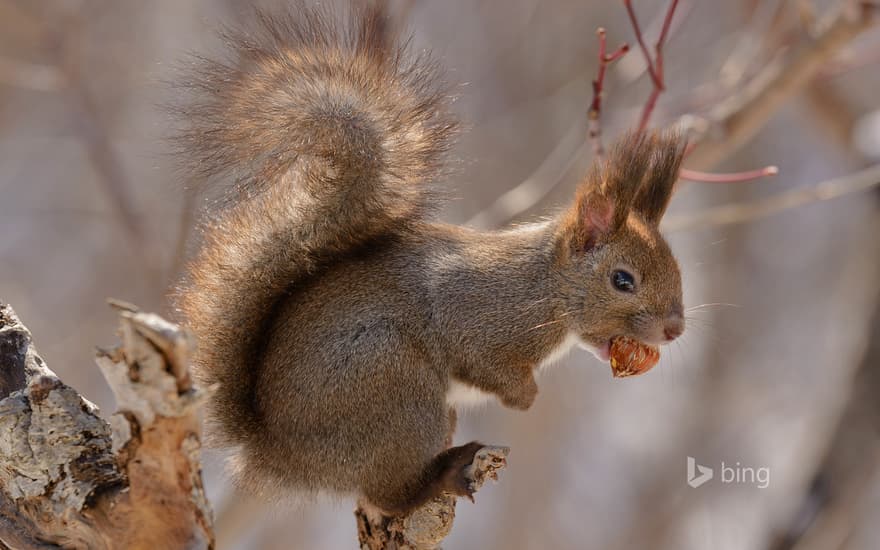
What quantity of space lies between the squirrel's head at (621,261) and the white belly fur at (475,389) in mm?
45

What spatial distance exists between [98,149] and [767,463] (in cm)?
446

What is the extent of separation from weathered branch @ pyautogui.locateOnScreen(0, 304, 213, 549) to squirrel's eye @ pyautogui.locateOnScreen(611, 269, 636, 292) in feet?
4.66

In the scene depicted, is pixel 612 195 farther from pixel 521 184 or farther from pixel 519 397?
pixel 521 184

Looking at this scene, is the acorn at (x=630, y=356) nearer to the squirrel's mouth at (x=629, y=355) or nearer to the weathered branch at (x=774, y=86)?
the squirrel's mouth at (x=629, y=355)

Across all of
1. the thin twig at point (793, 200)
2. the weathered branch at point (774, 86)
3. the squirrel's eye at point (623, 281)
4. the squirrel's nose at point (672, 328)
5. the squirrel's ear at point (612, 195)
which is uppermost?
the weathered branch at point (774, 86)

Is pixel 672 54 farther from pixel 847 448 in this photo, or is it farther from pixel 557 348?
pixel 557 348

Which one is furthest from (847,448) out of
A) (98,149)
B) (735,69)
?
(98,149)

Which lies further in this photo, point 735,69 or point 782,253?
point 782,253

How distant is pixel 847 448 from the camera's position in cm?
407

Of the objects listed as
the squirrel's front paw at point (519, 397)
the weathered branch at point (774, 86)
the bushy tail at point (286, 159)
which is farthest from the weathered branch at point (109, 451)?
the weathered branch at point (774, 86)

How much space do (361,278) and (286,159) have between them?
1.27 ft

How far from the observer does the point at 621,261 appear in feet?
9.25

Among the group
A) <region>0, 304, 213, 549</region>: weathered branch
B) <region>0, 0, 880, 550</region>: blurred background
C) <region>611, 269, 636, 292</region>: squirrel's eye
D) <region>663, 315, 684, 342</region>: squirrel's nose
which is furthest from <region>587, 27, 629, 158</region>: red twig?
<region>0, 0, 880, 550</region>: blurred background

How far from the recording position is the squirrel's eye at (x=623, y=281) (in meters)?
2.80
